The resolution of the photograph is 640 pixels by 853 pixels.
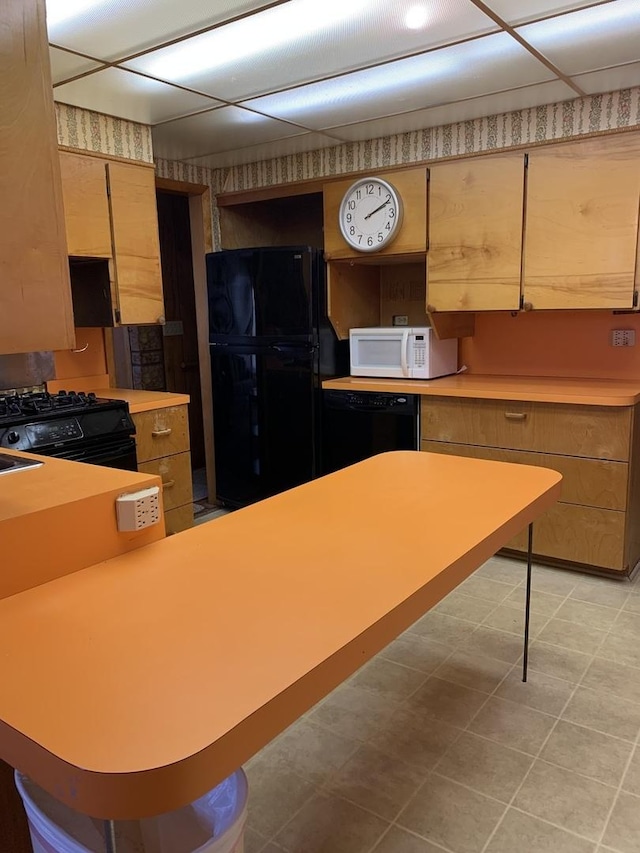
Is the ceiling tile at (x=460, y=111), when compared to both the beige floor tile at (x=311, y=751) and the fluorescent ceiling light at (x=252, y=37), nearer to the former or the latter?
the fluorescent ceiling light at (x=252, y=37)

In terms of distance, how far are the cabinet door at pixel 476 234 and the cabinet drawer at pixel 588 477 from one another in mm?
790

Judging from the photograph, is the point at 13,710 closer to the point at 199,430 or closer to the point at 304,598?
the point at 304,598

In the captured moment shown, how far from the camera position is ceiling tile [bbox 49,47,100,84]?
251 cm

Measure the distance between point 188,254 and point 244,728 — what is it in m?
4.92

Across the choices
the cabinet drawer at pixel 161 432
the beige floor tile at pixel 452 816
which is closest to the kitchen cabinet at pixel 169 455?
the cabinet drawer at pixel 161 432

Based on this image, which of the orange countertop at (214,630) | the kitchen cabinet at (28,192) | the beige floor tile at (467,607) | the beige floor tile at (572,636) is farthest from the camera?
the beige floor tile at (467,607)

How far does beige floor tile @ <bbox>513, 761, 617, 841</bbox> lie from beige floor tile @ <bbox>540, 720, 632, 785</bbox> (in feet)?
0.13

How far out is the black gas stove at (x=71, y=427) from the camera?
2824 mm

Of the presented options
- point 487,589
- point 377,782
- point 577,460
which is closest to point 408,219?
point 577,460

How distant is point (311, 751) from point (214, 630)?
114 cm

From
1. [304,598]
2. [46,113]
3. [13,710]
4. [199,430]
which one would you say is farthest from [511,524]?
[199,430]

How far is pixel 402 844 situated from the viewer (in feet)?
5.53

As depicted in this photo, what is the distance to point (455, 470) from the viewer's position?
84.4 inches

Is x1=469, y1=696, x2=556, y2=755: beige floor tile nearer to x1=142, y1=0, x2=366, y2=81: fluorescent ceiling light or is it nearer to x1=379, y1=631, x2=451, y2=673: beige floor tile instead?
x1=379, y1=631, x2=451, y2=673: beige floor tile
